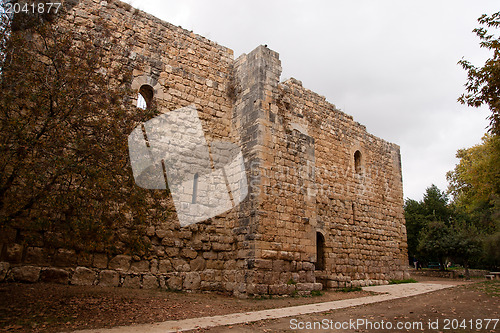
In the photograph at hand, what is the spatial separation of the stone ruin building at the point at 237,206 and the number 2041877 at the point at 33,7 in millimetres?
512

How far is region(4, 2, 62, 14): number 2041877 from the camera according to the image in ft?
21.6

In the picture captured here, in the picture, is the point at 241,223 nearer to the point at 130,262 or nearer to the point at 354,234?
the point at 130,262

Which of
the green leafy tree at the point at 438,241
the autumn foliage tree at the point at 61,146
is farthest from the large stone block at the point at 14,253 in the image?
the green leafy tree at the point at 438,241

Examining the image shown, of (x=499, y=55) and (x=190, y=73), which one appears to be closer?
(x=499, y=55)

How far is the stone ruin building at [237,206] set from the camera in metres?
8.30

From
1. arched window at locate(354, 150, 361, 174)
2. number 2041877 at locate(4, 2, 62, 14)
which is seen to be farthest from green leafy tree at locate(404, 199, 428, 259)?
number 2041877 at locate(4, 2, 62, 14)

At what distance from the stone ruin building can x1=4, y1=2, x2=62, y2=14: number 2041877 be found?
0.51 meters

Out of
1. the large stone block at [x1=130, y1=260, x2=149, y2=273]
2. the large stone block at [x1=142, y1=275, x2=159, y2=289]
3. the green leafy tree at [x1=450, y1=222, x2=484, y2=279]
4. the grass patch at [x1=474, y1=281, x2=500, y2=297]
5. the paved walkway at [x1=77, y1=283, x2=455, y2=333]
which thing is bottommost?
the paved walkway at [x1=77, y1=283, x2=455, y2=333]

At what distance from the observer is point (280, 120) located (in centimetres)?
1106

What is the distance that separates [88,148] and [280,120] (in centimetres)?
634

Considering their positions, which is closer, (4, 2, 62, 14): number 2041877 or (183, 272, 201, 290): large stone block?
(4, 2, 62, 14): number 2041877

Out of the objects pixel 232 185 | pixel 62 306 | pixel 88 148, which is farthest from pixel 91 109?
pixel 232 185

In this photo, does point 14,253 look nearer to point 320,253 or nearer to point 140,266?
point 140,266

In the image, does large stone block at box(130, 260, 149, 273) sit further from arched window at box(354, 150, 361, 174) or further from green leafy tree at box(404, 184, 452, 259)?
green leafy tree at box(404, 184, 452, 259)
